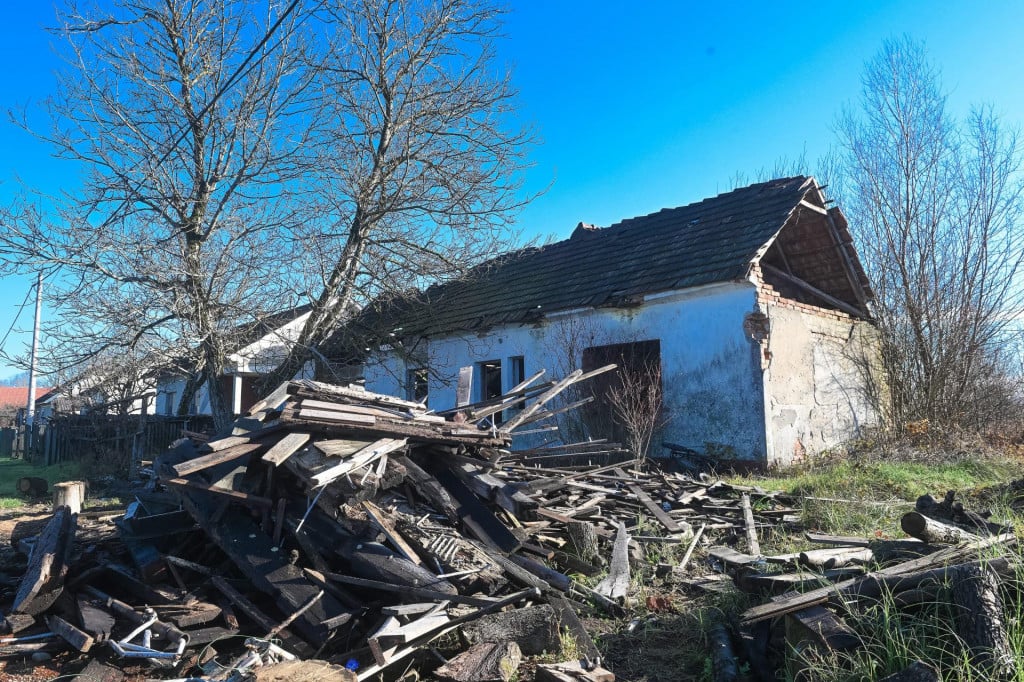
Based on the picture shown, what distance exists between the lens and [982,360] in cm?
1337

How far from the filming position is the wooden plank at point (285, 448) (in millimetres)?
4746

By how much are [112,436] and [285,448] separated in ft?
47.5

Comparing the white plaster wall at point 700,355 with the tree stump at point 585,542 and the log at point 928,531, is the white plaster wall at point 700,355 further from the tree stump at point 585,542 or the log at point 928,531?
the log at point 928,531

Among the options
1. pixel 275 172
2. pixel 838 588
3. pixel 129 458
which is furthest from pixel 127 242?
pixel 838 588

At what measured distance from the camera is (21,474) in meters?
16.6

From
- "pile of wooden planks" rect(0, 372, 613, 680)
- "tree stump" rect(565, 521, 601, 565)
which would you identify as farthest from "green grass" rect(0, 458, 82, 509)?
"tree stump" rect(565, 521, 601, 565)

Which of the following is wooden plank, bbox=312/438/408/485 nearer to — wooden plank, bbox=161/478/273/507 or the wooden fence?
wooden plank, bbox=161/478/273/507

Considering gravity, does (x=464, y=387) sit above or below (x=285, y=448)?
above

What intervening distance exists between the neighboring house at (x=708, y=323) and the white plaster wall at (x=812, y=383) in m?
0.04

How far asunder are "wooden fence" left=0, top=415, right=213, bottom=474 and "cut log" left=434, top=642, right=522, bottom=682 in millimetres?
13522

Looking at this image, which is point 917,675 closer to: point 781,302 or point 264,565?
point 264,565

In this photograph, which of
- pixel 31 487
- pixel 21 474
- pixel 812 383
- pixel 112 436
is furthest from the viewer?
pixel 21 474

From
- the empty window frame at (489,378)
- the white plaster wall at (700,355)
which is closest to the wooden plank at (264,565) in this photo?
the white plaster wall at (700,355)

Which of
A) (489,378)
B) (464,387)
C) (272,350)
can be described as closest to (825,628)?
(464,387)
